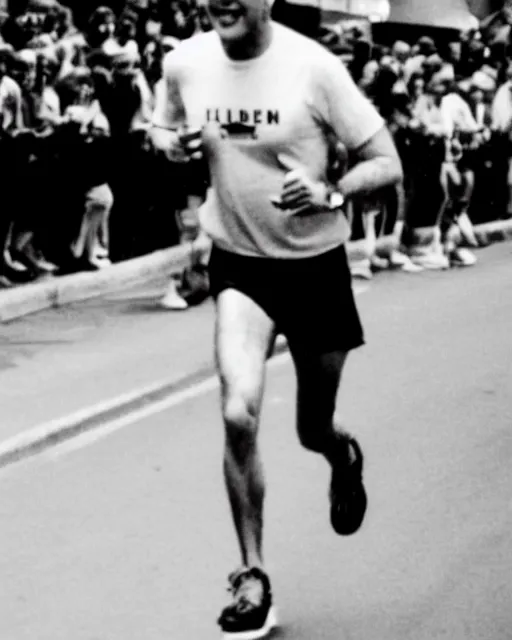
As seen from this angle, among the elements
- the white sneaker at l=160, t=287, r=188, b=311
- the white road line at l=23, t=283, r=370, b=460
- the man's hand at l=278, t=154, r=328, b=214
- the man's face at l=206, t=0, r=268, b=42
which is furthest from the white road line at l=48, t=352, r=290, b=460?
the man's face at l=206, t=0, r=268, b=42

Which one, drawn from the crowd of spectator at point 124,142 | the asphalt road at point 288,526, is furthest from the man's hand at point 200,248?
the asphalt road at point 288,526

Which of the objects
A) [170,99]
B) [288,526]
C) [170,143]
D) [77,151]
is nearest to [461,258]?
[77,151]

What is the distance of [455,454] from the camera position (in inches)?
346

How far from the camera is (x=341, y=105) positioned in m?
5.80

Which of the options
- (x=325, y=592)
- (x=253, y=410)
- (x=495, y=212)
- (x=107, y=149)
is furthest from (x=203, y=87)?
(x=495, y=212)

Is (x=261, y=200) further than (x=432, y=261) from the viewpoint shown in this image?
No

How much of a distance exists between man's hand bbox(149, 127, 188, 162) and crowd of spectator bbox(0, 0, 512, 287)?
7845mm

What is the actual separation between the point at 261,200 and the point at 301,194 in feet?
0.89

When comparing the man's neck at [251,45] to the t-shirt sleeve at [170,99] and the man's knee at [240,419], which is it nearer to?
the t-shirt sleeve at [170,99]

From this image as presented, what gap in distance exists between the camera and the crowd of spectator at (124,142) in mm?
14297

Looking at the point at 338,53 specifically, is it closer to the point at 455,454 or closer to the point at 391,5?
the point at 455,454

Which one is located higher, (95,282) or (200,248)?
(200,248)

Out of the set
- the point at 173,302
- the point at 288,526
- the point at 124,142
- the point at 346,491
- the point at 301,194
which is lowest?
the point at 173,302

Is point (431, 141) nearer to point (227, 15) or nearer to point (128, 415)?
point (128, 415)
